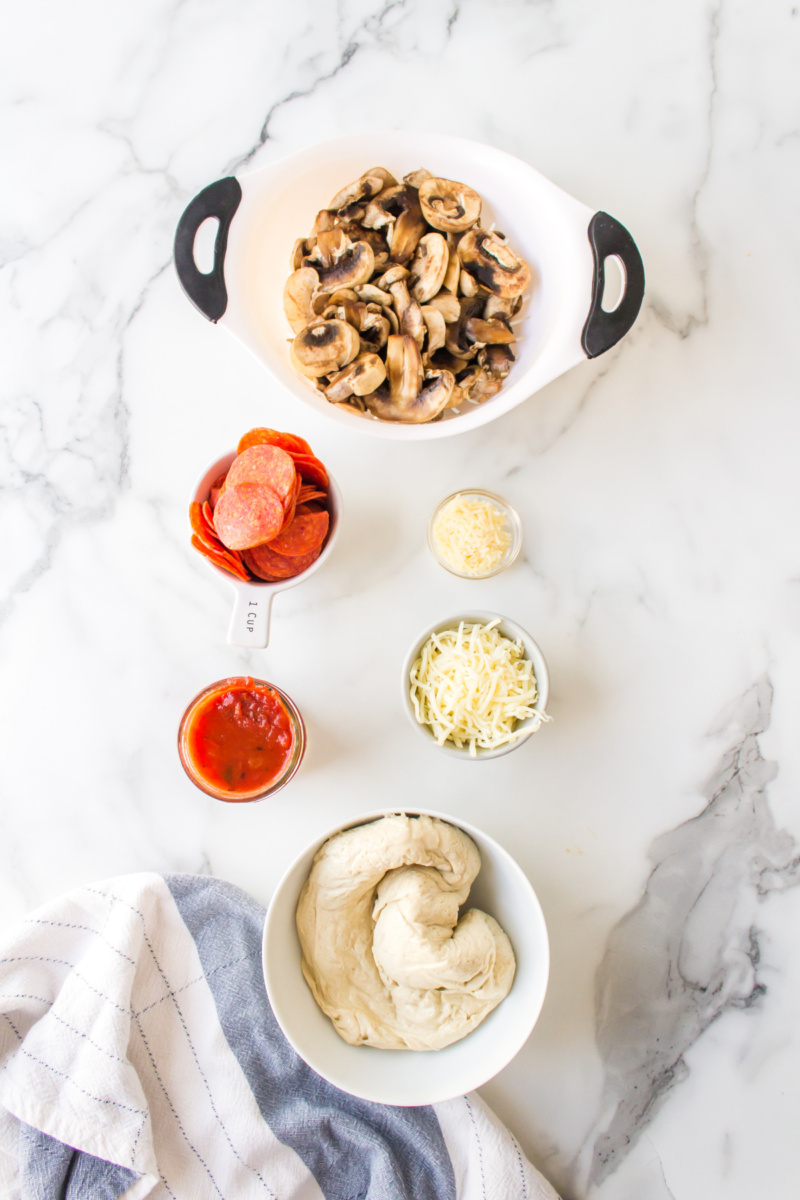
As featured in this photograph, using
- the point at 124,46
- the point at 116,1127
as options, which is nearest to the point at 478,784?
the point at 116,1127

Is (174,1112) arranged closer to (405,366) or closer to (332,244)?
(405,366)

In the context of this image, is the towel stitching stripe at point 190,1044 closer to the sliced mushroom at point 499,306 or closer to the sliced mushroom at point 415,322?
the sliced mushroom at point 415,322

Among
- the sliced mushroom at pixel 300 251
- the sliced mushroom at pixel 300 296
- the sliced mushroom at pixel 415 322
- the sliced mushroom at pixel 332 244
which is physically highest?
the sliced mushroom at pixel 300 251

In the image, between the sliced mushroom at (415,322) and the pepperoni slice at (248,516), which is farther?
the sliced mushroom at (415,322)

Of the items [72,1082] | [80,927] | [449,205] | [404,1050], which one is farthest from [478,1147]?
[449,205]

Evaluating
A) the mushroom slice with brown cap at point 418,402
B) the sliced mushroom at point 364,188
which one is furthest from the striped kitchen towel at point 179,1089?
the sliced mushroom at point 364,188

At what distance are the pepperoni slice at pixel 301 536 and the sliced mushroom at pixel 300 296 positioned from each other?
0.33 m

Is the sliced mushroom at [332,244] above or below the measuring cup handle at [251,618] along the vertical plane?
above

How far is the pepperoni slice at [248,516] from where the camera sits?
3.91ft

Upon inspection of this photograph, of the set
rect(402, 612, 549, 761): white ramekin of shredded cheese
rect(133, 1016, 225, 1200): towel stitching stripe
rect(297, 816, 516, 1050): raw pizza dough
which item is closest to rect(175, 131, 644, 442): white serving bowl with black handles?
rect(402, 612, 549, 761): white ramekin of shredded cheese

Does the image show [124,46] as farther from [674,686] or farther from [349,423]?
[674,686]

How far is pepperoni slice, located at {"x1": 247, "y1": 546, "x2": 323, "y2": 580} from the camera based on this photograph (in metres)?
1.26

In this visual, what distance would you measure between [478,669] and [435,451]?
455 millimetres

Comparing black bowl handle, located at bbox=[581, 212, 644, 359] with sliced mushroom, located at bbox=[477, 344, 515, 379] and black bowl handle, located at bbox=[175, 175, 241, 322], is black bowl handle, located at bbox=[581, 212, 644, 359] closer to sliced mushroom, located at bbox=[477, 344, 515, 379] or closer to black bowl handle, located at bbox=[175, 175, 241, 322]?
sliced mushroom, located at bbox=[477, 344, 515, 379]
